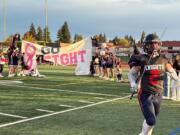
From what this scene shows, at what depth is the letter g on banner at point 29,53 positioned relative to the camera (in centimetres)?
2638

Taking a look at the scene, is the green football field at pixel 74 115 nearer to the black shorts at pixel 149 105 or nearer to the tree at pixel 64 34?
the black shorts at pixel 149 105

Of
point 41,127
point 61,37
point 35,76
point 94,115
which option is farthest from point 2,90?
point 61,37

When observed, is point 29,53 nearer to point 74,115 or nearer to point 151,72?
point 74,115

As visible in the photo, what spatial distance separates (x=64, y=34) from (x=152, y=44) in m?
129

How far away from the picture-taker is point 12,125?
917cm

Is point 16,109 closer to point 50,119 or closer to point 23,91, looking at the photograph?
point 50,119

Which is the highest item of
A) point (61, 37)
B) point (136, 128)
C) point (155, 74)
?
point (61, 37)

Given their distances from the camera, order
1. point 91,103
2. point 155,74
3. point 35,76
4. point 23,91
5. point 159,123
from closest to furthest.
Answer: point 155,74, point 159,123, point 91,103, point 23,91, point 35,76

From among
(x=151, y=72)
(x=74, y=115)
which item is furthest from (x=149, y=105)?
(x=74, y=115)

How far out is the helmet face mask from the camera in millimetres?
7375

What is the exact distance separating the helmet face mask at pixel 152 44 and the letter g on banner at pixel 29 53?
63.5 feet

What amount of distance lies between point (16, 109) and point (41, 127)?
2.65m

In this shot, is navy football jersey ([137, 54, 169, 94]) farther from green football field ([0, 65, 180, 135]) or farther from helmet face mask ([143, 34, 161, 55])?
green football field ([0, 65, 180, 135])

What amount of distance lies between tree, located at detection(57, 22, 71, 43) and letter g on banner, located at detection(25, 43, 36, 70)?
10604cm
